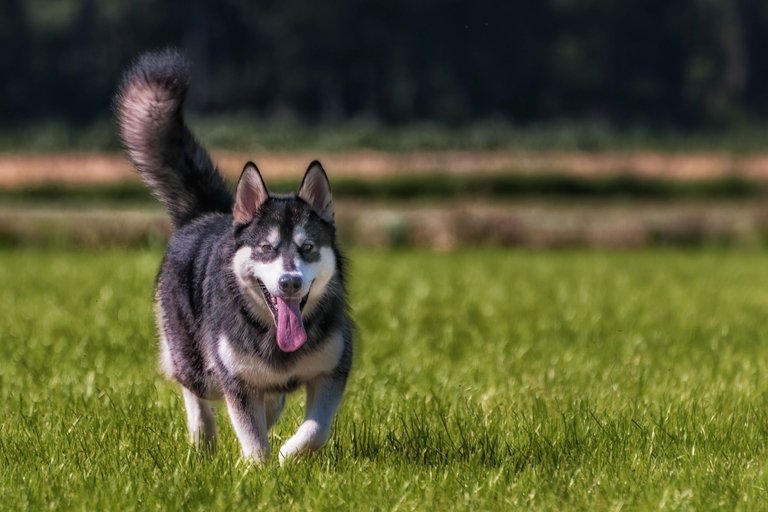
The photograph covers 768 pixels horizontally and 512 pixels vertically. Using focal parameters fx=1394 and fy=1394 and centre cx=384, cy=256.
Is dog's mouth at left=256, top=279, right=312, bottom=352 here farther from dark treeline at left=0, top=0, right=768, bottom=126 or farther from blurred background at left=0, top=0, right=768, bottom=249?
dark treeline at left=0, top=0, right=768, bottom=126

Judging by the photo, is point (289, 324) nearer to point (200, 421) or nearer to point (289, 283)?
point (289, 283)

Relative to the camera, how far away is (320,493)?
575 cm

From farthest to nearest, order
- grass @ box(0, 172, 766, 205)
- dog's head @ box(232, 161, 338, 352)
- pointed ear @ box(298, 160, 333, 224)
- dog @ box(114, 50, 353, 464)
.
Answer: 1. grass @ box(0, 172, 766, 205)
2. pointed ear @ box(298, 160, 333, 224)
3. dog @ box(114, 50, 353, 464)
4. dog's head @ box(232, 161, 338, 352)

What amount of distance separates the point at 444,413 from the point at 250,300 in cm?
178

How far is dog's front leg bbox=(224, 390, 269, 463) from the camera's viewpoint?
6.10 metres

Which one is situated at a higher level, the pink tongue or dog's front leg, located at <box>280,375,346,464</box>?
the pink tongue

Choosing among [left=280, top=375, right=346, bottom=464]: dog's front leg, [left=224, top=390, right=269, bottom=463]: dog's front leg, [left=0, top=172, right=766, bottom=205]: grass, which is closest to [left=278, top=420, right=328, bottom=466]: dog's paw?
[left=280, top=375, right=346, bottom=464]: dog's front leg

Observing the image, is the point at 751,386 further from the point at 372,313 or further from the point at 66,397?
the point at 372,313

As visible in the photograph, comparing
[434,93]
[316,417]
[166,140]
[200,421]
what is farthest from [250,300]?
[434,93]

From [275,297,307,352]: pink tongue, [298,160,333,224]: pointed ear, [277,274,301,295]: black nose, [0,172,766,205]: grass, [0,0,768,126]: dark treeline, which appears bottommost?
[0,172,766,205]: grass

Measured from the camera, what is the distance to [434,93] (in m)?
66.1

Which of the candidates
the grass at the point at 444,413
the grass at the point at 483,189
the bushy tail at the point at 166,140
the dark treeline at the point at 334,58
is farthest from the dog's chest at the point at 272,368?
the dark treeline at the point at 334,58

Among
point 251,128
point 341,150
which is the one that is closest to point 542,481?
point 341,150

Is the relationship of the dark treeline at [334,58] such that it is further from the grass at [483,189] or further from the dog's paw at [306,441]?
the dog's paw at [306,441]
